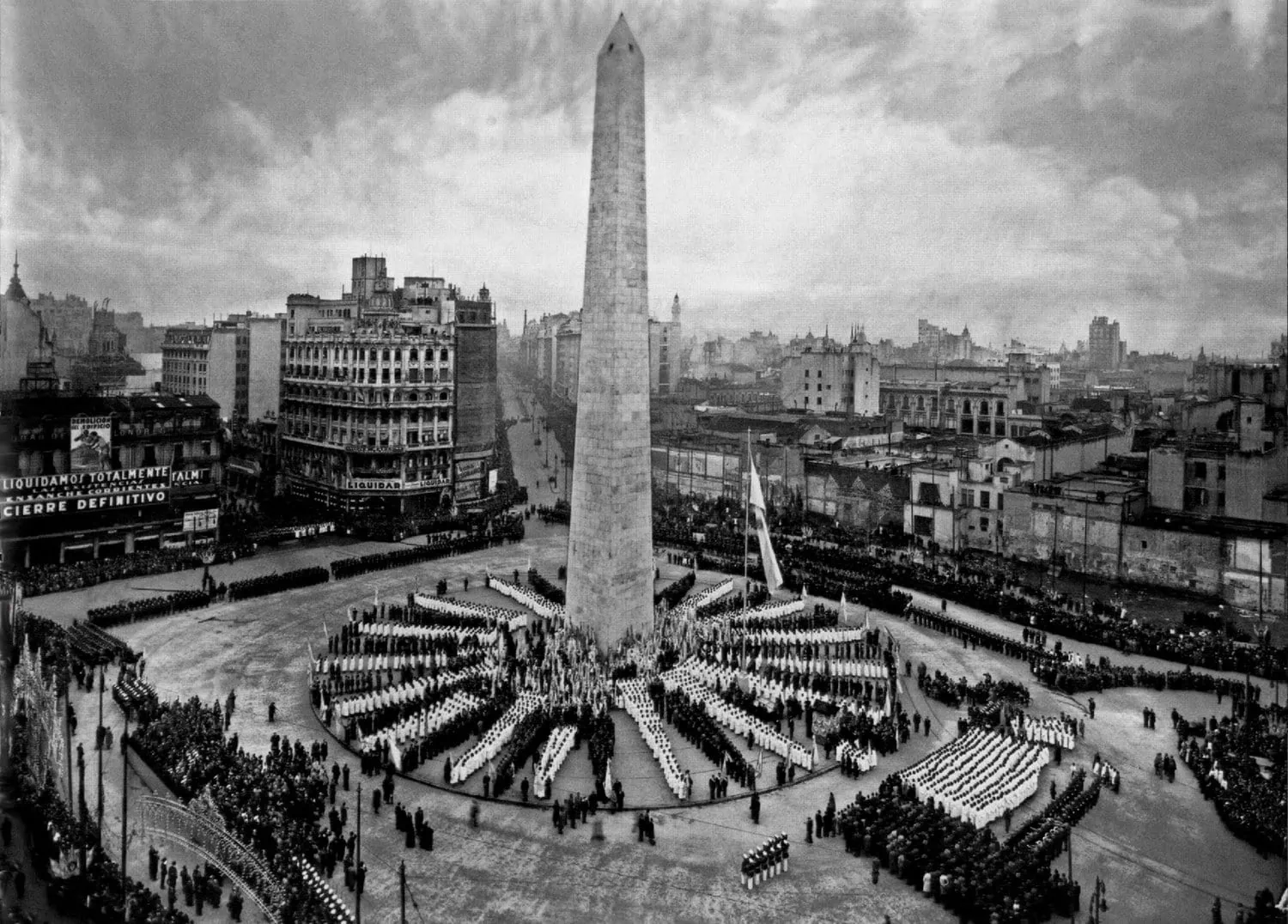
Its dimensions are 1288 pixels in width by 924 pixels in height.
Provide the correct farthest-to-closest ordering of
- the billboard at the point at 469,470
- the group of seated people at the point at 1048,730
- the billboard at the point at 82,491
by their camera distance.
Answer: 1. the billboard at the point at 469,470
2. the billboard at the point at 82,491
3. the group of seated people at the point at 1048,730

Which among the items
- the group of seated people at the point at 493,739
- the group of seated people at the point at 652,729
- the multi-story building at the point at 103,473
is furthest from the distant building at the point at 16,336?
the group of seated people at the point at 652,729

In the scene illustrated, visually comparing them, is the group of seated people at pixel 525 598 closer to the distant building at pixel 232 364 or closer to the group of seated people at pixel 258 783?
the group of seated people at pixel 258 783

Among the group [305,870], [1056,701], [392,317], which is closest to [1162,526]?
[1056,701]

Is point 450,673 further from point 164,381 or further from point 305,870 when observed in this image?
point 164,381

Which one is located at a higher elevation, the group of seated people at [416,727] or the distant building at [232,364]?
the distant building at [232,364]

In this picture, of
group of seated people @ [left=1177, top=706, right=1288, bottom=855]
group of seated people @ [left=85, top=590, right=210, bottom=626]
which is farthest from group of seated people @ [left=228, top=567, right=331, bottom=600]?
group of seated people @ [left=1177, top=706, right=1288, bottom=855]

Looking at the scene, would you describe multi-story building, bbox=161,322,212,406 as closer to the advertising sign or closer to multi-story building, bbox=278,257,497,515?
multi-story building, bbox=278,257,497,515

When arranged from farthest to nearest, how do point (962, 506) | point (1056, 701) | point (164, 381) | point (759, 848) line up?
point (164, 381)
point (962, 506)
point (1056, 701)
point (759, 848)
